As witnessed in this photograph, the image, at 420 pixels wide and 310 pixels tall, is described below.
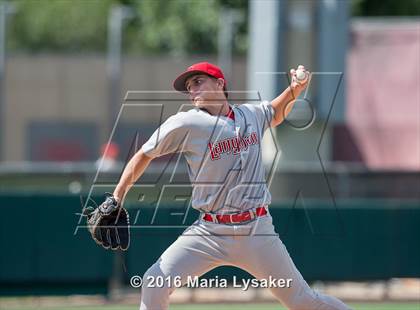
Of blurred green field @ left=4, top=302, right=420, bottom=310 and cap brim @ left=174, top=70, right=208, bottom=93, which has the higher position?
cap brim @ left=174, top=70, right=208, bottom=93

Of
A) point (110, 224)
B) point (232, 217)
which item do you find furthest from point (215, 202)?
point (110, 224)

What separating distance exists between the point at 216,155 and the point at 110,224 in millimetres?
843

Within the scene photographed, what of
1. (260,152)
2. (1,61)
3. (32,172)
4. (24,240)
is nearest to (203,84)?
(260,152)

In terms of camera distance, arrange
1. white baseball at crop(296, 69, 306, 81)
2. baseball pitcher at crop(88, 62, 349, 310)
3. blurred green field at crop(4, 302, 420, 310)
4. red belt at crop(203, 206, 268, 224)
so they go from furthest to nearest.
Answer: blurred green field at crop(4, 302, 420, 310) < white baseball at crop(296, 69, 306, 81) < red belt at crop(203, 206, 268, 224) < baseball pitcher at crop(88, 62, 349, 310)

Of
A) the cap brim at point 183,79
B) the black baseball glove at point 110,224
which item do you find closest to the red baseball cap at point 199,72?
the cap brim at point 183,79

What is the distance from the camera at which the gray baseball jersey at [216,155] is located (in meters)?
6.52

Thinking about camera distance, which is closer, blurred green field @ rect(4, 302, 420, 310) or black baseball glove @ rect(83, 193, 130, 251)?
black baseball glove @ rect(83, 193, 130, 251)

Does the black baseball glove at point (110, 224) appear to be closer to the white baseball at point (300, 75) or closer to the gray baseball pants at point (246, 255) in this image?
the gray baseball pants at point (246, 255)

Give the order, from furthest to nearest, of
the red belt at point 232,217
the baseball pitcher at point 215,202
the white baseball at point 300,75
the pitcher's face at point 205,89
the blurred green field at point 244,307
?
the blurred green field at point 244,307 < the white baseball at point 300,75 < the pitcher's face at point 205,89 < the red belt at point 232,217 < the baseball pitcher at point 215,202

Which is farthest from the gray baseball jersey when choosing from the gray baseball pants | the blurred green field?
the blurred green field

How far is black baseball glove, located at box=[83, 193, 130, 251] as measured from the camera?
6641 millimetres

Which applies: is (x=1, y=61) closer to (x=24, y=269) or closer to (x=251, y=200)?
(x=24, y=269)

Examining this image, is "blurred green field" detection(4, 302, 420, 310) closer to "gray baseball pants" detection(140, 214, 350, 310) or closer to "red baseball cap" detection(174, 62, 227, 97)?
"gray baseball pants" detection(140, 214, 350, 310)

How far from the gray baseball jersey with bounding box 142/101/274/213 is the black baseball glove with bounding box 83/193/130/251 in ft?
1.52
